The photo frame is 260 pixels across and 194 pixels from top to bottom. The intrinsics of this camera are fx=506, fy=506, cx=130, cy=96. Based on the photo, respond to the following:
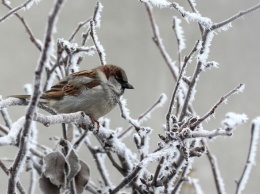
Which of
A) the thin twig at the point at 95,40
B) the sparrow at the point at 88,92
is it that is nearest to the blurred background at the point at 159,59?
the sparrow at the point at 88,92

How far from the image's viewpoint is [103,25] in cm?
293

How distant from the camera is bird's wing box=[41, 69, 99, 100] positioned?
1.37 m

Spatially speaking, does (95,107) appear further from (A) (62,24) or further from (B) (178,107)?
(A) (62,24)

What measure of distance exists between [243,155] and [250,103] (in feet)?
0.99

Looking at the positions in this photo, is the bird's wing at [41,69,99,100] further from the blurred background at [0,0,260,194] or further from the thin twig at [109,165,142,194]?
the blurred background at [0,0,260,194]

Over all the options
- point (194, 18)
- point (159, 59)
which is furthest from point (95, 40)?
point (159, 59)

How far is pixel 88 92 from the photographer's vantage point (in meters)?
1.47

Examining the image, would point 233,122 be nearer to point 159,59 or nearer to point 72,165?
point 72,165

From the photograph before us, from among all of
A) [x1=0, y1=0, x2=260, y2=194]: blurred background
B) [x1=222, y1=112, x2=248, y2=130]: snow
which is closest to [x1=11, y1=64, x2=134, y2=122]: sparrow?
[x1=222, y1=112, x2=248, y2=130]: snow

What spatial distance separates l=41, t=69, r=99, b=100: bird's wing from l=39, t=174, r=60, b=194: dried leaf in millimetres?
526

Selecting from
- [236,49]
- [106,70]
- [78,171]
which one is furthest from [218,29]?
[236,49]

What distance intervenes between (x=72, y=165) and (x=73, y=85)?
612 mm

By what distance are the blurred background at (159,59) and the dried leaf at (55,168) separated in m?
1.88

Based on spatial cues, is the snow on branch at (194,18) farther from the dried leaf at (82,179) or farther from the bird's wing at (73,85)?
the bird's wing at (73,85)
